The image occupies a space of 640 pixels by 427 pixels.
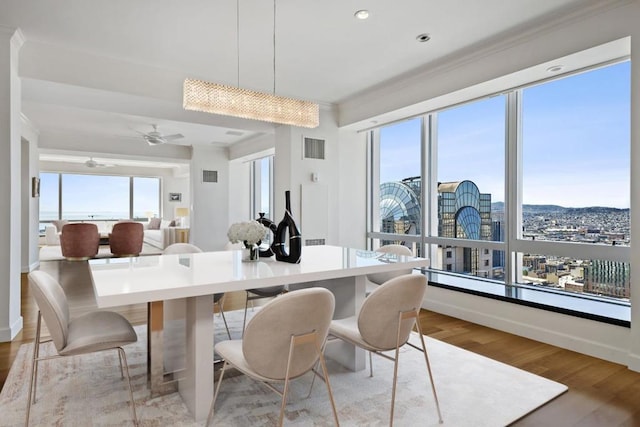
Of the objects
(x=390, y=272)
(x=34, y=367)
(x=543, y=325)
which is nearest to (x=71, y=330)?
(x=34, y=367)

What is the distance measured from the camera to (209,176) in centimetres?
905

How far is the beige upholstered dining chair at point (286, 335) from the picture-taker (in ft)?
5.04

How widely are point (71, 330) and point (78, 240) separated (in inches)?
277

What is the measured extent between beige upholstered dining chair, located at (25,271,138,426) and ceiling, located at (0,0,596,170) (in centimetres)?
221

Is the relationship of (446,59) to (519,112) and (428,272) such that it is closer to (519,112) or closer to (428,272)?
(519,112)

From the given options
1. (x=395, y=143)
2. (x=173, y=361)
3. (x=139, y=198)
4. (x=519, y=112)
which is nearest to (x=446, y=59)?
(x=519, y=112)

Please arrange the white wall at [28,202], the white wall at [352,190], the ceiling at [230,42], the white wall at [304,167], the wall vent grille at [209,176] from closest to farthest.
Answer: the ceiling at [230,42] → the white wall at [304,167] → the white wall at [352,190] → the white wall at [28,202] → the wall vent grille at [209,176]

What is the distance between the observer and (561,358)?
2.93 m

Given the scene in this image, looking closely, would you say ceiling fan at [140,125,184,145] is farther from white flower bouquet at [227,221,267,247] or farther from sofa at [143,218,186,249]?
white flower bouquet at [227,221,267,247]

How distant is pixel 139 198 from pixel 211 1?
475 inches

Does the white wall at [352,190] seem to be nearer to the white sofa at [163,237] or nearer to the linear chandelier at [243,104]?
the linear chandelier at [243,104]

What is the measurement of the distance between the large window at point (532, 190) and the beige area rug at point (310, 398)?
3.87 feet

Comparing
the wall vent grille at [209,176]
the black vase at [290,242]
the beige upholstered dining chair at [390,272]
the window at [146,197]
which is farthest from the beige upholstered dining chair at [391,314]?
the window at [146,197]

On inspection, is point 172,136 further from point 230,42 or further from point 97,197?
point 97,197
